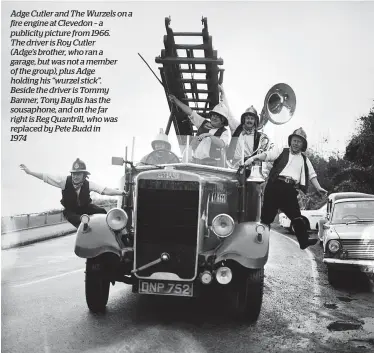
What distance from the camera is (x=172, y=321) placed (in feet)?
15.4

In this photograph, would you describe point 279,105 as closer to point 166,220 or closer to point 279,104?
point 279,104

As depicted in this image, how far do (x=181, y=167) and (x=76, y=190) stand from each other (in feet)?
6.12

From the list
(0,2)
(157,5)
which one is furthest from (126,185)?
(0,2)

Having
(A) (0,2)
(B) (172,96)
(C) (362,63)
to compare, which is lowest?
(B) (172,96)

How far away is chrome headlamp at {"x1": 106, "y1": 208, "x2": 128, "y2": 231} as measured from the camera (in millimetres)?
4762

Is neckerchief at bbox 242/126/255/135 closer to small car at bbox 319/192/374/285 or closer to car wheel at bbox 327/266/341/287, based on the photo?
small car at bbox 319/192/374/285

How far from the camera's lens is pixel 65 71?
18.9 feet

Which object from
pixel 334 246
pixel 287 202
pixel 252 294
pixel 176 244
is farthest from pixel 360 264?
pixel 176 244

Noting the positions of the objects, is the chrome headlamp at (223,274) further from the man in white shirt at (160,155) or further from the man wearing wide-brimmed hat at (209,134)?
the man in white shirt at (160,155)

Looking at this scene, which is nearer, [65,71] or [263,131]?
[65,71]

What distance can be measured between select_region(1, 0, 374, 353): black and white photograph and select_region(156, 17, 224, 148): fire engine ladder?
0.03m

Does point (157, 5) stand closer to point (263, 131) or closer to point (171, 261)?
point (263, 131)

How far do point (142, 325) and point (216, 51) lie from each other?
12.4 feet

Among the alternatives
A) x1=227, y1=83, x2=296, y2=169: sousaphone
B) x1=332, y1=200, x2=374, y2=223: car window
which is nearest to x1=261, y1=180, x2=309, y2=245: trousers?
x1=227, y1=83, x2=296, y2=169: sousaphone
